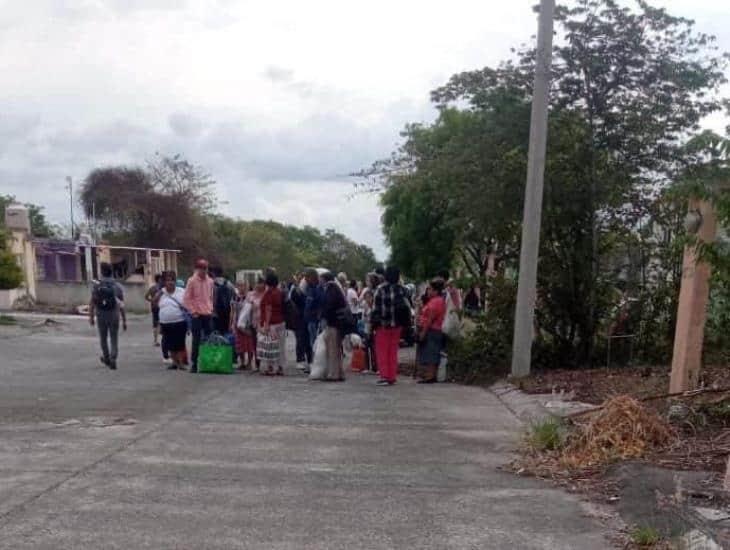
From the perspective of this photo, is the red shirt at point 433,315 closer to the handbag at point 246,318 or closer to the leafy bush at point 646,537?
the handbag at point 246,318

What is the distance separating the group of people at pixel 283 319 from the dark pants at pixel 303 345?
19 millimetres

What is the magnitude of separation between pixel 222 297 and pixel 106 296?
6.75 ft

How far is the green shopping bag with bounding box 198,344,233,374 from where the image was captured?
13250 mm

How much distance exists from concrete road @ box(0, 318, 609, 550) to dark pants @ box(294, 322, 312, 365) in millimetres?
3183

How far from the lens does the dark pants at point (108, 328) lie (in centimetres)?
A: 1313

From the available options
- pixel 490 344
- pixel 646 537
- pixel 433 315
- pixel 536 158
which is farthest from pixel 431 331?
pixel 646 537

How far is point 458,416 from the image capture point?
9.44 m

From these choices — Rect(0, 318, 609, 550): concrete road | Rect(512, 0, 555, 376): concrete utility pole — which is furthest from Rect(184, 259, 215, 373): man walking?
Rect(512, 0, 555, 376): concrete utility pole

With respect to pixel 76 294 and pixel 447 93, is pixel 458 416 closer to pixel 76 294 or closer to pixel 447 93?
pixel 447 93

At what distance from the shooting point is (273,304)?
13195mm

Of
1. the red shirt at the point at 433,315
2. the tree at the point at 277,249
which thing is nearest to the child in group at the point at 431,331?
the red shirt at the point at 433,315

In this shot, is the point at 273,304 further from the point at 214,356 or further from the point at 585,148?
the point at 585,148

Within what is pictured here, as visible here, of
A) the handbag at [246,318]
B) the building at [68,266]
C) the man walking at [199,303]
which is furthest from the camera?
the building at [68,266]

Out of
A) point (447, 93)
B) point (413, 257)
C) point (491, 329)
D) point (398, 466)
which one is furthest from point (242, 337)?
point (413, 257)
